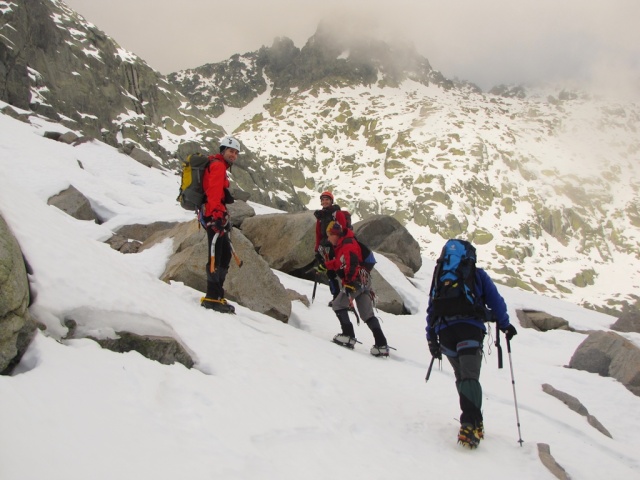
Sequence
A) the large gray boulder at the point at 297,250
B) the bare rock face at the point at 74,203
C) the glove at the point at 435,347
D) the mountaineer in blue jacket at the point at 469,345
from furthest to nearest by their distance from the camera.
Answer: the large gray boulder at the point at 297,250 → the bare rock face at the point at 74,203 → the glove at the point at 435,347 → the mountaineer in blue jacket at the point at 469,345

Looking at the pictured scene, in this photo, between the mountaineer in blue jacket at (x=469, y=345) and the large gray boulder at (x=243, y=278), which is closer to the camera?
the mountaineer in blue jacket at (x=469, y=345)

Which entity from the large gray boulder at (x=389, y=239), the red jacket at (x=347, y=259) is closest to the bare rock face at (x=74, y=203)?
the red jacket at (x=347, y=259)

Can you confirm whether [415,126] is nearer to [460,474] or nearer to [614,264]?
[614,264]

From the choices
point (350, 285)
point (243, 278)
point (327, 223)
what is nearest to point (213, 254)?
point (243, 278)

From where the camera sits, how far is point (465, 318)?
5219 mm

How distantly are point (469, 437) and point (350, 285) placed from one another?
11.8ft

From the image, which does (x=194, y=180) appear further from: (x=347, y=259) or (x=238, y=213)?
(x=238, y=213)

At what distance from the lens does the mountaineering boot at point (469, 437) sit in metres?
4.88

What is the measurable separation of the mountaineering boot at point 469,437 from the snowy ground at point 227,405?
0.30ft

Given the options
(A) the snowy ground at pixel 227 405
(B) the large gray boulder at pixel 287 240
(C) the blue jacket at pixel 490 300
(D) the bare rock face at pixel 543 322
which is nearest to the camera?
(A) the snowy ground at pixel 227 405

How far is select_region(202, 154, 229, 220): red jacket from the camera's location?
7188 mm

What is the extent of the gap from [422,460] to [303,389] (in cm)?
157

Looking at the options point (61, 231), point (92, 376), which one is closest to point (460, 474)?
point (92, 376)

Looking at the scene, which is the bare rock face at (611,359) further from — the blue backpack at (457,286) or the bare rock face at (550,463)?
the blue backpack at (457,286)
